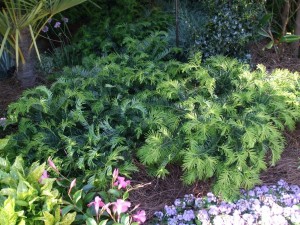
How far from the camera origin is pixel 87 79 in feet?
10.5

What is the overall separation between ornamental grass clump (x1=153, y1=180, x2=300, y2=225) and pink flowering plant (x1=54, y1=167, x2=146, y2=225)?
0.95ft

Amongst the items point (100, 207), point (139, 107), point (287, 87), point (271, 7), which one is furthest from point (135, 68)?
point (271, 7)

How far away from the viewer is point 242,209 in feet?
8.04

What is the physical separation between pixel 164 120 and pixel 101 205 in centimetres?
83

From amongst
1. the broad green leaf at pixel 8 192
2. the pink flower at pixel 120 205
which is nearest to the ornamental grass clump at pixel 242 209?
the pink flower at pixel 120 205

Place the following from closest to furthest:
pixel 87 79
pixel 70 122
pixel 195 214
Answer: pixel 195 214, pixel 70 122, pixel 87 79

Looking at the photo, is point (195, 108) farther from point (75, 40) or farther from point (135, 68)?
point (75, 40)

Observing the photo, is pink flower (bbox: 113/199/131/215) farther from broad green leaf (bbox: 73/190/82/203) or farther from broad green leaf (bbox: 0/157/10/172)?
broad green leaf (bbox: 0/157/10/172)

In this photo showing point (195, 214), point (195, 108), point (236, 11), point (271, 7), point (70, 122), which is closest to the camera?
point (195, 214)

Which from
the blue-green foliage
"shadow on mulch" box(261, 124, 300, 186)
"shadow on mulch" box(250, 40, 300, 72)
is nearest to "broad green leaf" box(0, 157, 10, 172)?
"shadow on mulch" box(261, 124, 300, 186)

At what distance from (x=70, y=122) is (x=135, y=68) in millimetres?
853

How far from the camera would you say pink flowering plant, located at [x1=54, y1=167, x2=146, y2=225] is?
6.95ft

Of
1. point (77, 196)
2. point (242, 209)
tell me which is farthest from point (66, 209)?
point (242, 209)

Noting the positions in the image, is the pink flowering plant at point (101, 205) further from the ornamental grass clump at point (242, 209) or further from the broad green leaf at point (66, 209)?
the ornamental grass clump at point (242, 209)
